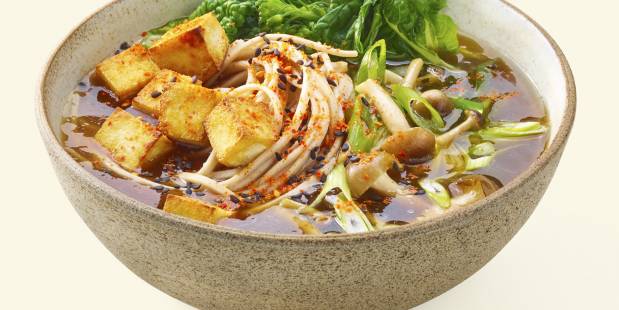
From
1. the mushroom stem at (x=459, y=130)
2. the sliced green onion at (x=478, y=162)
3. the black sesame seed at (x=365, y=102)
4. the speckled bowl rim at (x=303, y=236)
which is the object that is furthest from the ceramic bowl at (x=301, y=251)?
the black sesame seed at (x=365, y=102)

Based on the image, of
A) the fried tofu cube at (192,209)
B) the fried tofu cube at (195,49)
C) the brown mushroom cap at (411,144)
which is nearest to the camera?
the fried tofu cube at (192,209)

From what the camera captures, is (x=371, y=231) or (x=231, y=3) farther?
(x=231, y=3)

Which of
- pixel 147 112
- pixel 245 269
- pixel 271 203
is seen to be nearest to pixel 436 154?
pixel 271 203

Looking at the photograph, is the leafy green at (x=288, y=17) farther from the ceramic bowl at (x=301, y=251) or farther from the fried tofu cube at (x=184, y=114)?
the ceramic bowl at (x=301, y=251)

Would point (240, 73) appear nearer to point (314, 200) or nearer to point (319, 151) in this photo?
point (319, 151)

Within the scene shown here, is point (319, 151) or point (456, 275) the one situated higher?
point (319, 151)

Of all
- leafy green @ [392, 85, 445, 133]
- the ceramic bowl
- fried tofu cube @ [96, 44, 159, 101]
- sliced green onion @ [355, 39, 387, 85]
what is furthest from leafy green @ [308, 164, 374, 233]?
fried tofu cube @ [96, 44, 159, 101]
